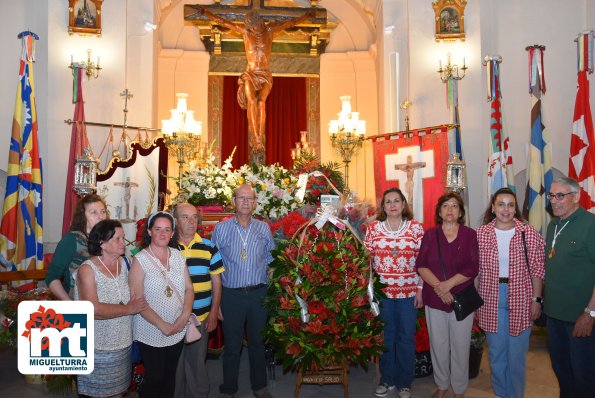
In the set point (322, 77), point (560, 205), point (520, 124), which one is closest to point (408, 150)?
point (520, 124)

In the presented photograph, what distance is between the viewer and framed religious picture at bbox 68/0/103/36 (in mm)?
7512

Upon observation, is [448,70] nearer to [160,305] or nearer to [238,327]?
[238,327]

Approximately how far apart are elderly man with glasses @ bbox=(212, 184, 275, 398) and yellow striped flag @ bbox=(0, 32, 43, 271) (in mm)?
3604

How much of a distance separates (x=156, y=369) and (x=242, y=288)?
98cm

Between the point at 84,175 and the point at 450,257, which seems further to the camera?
the point at 84,175

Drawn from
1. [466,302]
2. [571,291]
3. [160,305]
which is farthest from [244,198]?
[571,291]

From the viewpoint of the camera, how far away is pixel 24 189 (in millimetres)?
6309

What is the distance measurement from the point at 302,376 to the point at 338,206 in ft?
4.45

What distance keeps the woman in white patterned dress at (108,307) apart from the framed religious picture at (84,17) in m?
5.81

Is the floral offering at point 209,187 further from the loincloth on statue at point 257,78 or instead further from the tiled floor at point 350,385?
the loincloth on statue at point 257,78

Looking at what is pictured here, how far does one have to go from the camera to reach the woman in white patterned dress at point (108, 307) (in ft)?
8.76

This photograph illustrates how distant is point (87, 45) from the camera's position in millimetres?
7602

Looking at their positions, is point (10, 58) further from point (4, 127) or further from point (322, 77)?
point (322, 77)

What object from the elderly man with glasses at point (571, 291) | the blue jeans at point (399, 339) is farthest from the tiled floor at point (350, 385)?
the elderly man with glasses at point (571, 291)
